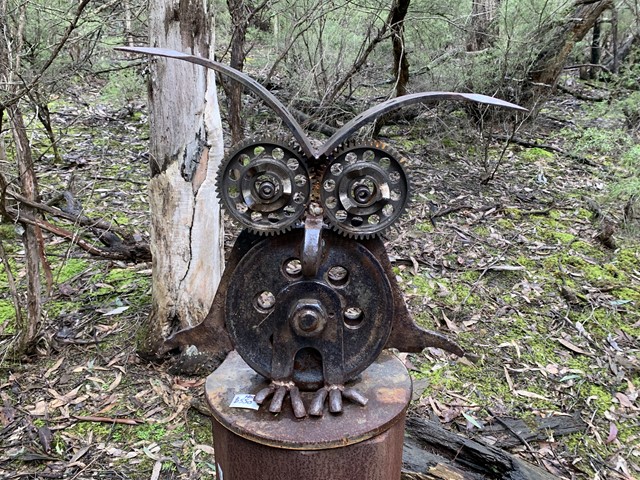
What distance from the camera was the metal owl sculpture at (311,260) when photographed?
A: 1.62 meters

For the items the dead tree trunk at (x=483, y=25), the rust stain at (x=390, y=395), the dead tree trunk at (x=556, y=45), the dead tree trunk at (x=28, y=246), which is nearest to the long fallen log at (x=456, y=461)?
the rust stain at (x=390, y=395)

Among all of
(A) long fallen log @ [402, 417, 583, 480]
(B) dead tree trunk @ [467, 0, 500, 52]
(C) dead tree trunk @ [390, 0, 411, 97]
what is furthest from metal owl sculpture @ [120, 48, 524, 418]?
(B) dead tree trunk @ [467, 0, 500, 52]

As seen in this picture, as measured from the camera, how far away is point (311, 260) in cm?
164

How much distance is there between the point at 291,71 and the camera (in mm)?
6332

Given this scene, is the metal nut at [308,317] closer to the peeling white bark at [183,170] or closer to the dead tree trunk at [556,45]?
the peeling white bark at [183,170]

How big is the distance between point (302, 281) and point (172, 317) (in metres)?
1.75

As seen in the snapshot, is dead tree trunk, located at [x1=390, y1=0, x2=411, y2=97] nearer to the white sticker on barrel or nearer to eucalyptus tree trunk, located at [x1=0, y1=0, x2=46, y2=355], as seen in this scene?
eucalyptus tree trunk, located at [x1=0, y1=0, x2=46, y2=355]

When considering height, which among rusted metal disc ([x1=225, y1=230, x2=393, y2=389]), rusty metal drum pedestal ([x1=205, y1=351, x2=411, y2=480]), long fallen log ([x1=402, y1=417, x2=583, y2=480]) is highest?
rusted metal disc ([x1=225, y1=230, x2=393, y2=389])

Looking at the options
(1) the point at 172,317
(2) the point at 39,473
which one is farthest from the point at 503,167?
(2) the point at 39,473

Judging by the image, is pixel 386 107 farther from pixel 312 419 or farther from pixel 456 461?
pixel 456 461

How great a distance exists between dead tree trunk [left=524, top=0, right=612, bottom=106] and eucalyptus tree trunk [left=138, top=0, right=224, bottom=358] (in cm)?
434

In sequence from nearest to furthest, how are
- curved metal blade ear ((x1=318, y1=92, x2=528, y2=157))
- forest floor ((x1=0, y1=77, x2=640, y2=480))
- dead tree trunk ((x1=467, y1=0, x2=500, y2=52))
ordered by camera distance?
curved metal blade ear ((x1=318, y1=92, x2=528, y2=157))
forest floor ((x1=0, y1=77, x2=640, y2=480))
dead tree trunk ((x1=467, y1=0, x2=500, y2=52))

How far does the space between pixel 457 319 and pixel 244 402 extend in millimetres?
2536

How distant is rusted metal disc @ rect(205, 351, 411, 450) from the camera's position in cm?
164
